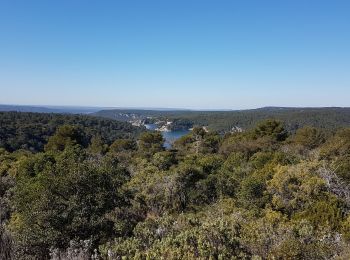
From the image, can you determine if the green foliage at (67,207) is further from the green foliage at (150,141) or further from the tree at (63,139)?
the green foliage at (150,141)

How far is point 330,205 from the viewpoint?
15.1m

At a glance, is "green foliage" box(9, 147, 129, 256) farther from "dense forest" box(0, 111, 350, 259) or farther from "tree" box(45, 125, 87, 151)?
"tree" box(45, 125, 87, 151)

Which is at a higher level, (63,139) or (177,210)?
(63,139)

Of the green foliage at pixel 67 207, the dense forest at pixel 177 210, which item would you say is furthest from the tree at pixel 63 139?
the green foliage at pixel 67 207

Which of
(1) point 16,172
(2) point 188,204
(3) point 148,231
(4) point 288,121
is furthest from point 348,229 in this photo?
(4) point 288,121

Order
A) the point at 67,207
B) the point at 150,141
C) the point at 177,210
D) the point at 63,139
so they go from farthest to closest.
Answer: the point at 150,141, the point at 63,139, the point at 177,210, the point at 67,207

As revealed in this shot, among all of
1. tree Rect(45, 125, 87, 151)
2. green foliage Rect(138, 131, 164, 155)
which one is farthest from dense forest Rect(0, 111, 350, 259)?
green foliage Rect(138, 131, 164, 155)

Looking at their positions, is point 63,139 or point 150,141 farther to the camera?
point 150,141

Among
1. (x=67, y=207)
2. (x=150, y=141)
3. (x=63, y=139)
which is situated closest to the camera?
(x=67, y=207)

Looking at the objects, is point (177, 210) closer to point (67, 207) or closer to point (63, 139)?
point (67, 207)

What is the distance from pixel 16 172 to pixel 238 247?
24.3 meters

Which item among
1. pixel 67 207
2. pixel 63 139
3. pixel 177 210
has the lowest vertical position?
pixel 177 210

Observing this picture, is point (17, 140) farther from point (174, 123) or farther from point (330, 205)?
point (174, 123)

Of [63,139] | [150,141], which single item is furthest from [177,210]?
[150,141]
